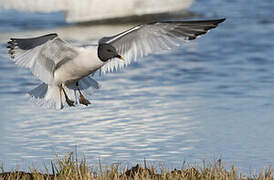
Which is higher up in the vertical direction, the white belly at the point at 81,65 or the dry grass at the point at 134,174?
the white belly at the point at 81,65

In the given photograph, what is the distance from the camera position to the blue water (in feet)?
20.7

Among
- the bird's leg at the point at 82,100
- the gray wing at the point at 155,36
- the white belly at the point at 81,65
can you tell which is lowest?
the bird's leg at the point at 82,100

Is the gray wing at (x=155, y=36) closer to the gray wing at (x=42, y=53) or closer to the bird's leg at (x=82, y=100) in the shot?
the gray wing at (x=42, y=53)

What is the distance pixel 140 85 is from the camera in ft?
31.4

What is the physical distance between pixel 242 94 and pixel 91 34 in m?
6.44

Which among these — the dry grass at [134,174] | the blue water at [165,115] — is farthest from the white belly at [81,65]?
the dry grass at [134,174]

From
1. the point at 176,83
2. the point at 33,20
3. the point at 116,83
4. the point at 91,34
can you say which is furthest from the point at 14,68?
the point at 33,20

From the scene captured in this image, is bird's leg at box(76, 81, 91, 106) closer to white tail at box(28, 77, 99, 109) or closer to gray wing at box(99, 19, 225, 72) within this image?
white tail at box(28, 77, 99, 109)

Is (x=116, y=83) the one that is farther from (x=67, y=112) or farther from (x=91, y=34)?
(x=91, y=34)

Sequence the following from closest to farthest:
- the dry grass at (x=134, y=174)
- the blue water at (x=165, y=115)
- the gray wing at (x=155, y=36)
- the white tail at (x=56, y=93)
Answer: the dry grass at (x=134, y=174), the blue water at (x=165, y=115), the gray wing at (x=155, y=36), the white tail at (x=56, y=93)

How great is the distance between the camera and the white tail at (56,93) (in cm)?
695

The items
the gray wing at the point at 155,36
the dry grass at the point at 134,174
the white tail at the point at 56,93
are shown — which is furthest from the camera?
the white tail at the point at 56,93

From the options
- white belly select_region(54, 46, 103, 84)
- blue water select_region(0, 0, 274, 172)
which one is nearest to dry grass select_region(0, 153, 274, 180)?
blue water select_region(0, 0, 274, 172)

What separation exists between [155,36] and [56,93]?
1.14m
